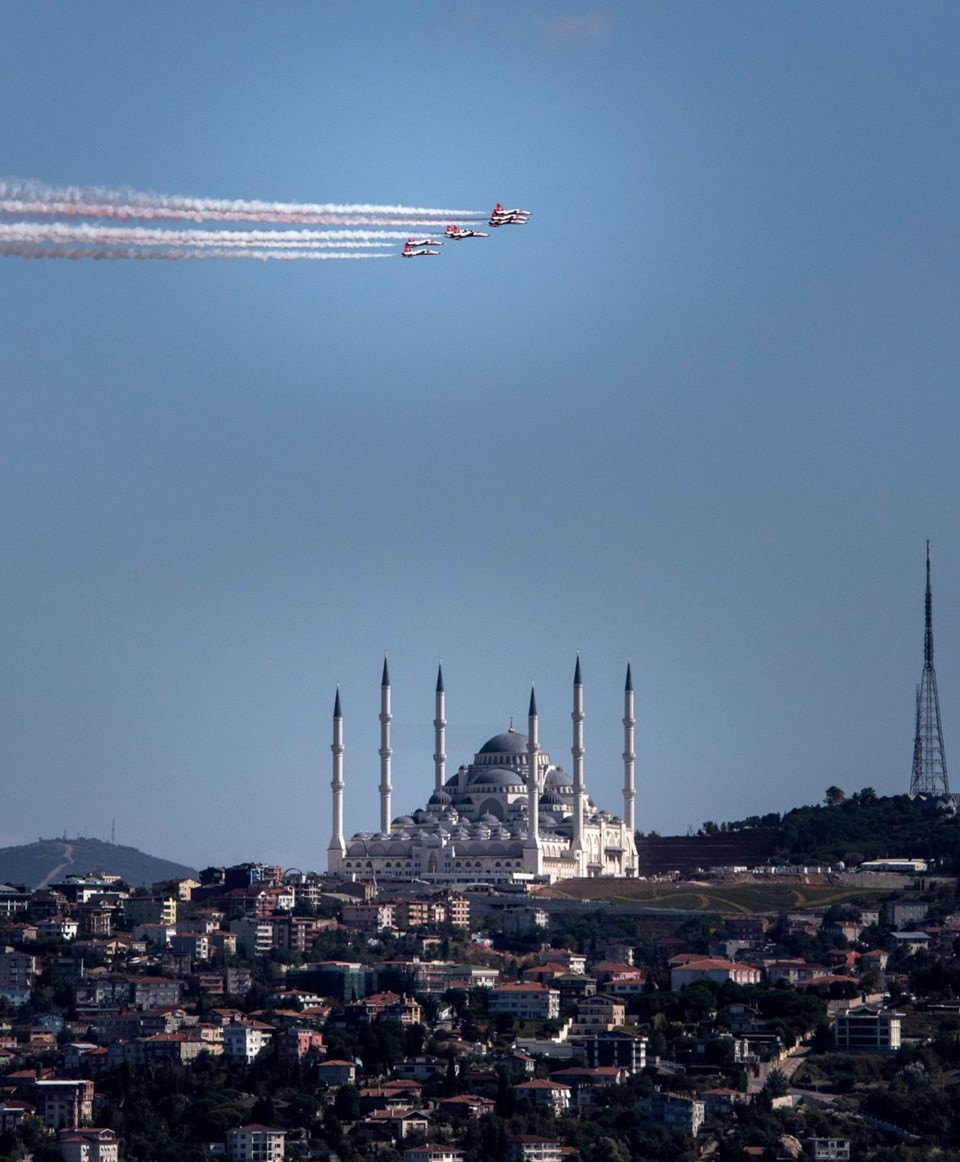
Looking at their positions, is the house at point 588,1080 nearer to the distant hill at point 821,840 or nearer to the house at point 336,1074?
the house at point 336,1074

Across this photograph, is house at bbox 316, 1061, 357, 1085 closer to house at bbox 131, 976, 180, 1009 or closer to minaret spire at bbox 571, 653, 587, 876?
house at bbox 131, 976, 180, 1009

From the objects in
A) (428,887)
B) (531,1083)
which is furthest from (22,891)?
(531,1083)

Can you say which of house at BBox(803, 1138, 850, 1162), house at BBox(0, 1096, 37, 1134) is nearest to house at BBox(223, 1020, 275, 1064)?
house at BBox(0, 1096, 37, 1134)

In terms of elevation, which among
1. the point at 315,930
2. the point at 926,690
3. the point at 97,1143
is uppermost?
the point at 926,690

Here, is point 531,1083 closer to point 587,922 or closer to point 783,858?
point 587,922

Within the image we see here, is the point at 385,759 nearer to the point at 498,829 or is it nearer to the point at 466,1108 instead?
the point at 498,829

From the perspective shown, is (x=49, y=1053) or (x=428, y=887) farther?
(x=428, y=887)

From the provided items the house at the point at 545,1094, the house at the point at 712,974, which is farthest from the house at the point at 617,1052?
the house at the point at 712,974
